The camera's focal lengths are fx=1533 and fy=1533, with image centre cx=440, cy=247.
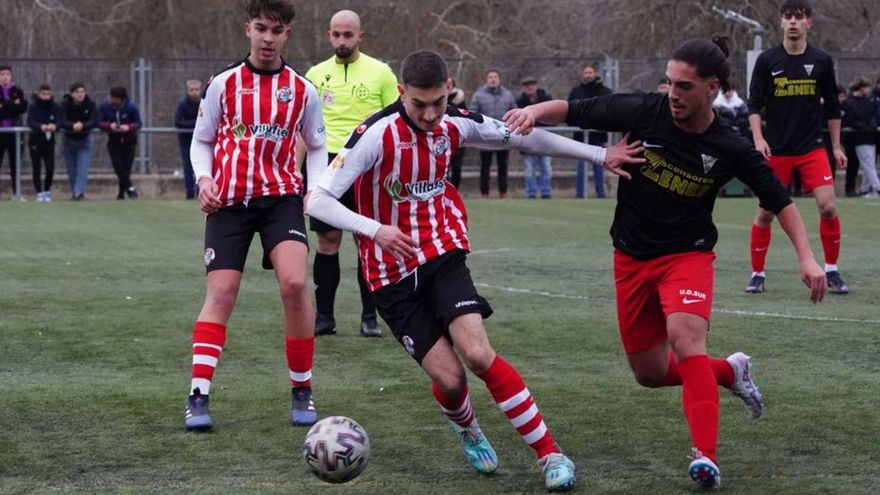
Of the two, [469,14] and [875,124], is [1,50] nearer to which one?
[469,14]

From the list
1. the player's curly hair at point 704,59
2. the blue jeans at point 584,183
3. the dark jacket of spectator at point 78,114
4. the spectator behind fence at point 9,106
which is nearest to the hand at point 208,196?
the player's curly hair at point 704,59

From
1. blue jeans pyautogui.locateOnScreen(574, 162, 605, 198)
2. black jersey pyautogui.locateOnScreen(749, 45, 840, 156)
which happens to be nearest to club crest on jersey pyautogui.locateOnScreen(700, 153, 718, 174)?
black jersey pyautogui.locateOnScreen(749, 45, 840, 156)

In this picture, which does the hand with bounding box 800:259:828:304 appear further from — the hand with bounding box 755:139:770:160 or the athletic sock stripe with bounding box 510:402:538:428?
the hand with bounding box 755:139:770:160

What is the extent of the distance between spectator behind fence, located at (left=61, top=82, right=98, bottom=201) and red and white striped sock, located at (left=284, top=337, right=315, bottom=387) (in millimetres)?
17882

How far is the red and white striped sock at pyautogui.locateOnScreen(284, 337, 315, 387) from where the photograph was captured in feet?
23.3

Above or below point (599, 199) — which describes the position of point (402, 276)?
above

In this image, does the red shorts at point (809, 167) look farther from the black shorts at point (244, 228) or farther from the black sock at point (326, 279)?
the black shorts at point (244, 228)

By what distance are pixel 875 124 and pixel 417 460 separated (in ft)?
70.0

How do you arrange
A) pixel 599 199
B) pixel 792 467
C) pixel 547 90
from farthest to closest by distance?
1. pixel 547 90
2. pixel 599 199
3. pixel 792 467

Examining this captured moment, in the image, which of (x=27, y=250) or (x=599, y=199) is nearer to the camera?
(x=27, y=250)

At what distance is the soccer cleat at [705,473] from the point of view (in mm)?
5586

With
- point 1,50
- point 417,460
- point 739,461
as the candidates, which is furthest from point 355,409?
point 1,50

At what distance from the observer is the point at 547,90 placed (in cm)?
2812

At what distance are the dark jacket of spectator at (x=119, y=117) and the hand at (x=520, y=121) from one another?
19.3 m
